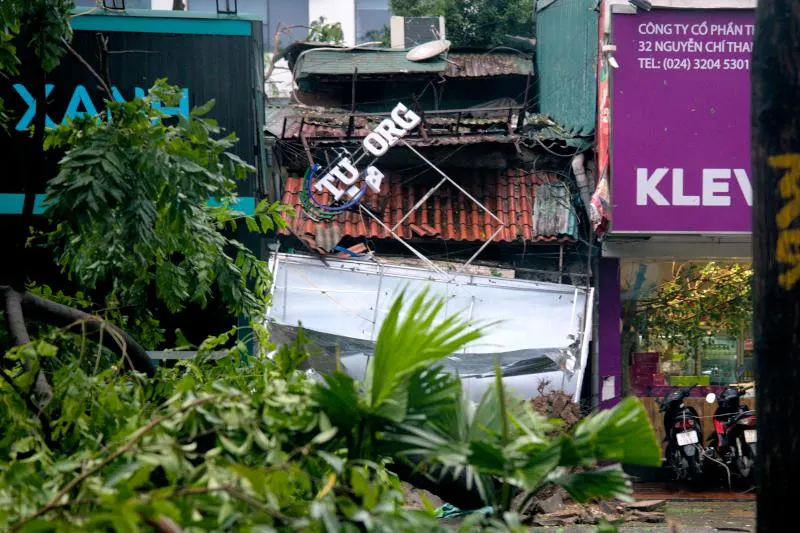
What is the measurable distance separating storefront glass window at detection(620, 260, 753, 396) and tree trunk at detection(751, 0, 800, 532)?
1108 cm

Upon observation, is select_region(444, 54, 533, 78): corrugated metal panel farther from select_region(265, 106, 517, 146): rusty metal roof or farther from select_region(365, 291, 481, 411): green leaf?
select_region(365, 291, 481, 411): green leaf

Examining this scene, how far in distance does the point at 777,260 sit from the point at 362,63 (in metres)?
13.7

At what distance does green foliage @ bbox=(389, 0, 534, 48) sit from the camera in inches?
789

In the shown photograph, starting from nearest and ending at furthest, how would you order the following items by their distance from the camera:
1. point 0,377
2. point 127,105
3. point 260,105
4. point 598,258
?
point 0,377
point 127,105
point 260,105
point 598,258

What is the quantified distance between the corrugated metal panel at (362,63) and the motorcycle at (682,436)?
6.18 meters

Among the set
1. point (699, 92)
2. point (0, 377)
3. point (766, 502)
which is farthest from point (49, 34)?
point (699, 92)

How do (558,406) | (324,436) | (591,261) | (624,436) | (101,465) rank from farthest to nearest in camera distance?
1. (591,261)
2. (558,406)
3. (624,436)
4. (324,436)
5. (101,465)

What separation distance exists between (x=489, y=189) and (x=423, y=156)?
104 centimetres

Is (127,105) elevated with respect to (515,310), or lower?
elevated

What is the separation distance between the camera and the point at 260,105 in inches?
444

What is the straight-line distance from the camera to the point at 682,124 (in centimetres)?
1308

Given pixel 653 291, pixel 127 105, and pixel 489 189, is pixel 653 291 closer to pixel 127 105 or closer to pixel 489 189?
pixel 489 189

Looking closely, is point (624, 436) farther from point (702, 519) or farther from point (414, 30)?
point (414, 30)

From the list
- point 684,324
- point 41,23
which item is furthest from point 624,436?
point 684,324
